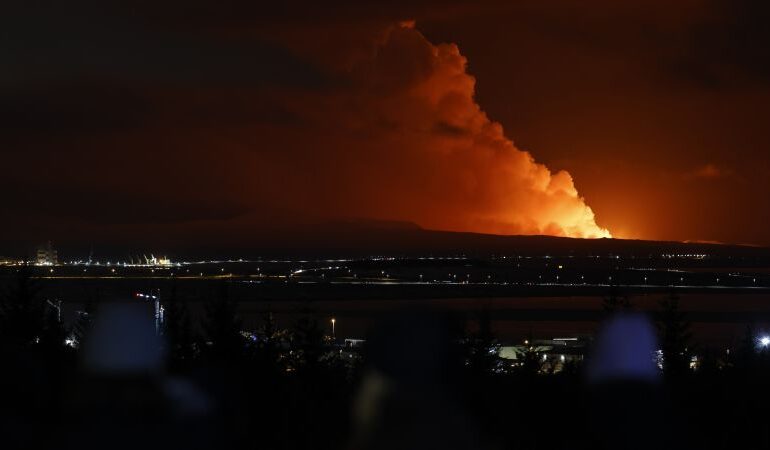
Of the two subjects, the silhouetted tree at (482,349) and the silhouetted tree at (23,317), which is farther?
the silhouetted tree at (23,317)

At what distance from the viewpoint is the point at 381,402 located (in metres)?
8.34

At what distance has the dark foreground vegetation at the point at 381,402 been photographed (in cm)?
859

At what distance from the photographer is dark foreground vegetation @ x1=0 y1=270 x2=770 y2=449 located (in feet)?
28.2

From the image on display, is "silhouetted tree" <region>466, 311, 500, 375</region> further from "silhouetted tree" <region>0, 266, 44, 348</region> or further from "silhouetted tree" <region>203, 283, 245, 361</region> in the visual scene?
"silhouetted tree" <region>0, 266, 44, 348</region>

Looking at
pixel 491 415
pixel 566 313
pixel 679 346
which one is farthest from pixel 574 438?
pixel 566 313

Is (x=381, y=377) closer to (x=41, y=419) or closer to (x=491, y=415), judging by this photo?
(x=41, y=419)

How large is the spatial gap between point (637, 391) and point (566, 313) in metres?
69.6

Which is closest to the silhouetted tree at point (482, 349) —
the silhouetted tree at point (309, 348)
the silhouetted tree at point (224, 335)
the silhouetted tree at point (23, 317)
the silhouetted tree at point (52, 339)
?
the silhouetted tree at point (309, 348)

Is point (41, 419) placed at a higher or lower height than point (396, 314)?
lower

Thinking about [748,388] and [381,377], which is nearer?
[381,377]

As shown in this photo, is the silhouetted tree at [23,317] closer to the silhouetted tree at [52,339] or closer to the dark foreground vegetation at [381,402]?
the silhouetted tree at [52,339]

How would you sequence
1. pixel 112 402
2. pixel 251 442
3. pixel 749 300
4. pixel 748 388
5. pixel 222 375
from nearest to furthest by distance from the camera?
1. pixel 112 402
2. pixel 251 442
3. pixel 748 388
4. pixel 222 375
5. pixel 749 300

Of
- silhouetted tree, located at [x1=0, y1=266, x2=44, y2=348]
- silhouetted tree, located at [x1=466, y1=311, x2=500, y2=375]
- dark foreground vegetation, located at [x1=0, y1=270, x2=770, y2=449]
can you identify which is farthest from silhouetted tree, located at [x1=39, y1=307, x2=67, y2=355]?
silhouetted tree, located at [x1=466, y1=311, x2=500, y2=375]

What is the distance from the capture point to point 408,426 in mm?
8219
